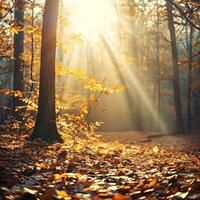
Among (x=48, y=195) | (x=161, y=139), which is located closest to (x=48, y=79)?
(x=48, y=195)

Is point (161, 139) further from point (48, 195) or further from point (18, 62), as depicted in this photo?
point (48, 195)

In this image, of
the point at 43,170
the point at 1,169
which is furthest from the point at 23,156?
the point at 1,169

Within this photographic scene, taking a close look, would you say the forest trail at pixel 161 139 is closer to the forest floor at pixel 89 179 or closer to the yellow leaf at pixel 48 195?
the forest floor at pixel 89 179

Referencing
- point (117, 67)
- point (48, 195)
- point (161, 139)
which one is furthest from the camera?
point (117, 67)

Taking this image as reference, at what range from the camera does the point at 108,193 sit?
493cm

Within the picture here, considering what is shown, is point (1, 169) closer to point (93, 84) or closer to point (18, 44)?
point (93, 84)

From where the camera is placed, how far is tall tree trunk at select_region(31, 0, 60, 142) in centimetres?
1172

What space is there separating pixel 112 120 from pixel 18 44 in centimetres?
2425

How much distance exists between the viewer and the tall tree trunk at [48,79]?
11719 millimetres

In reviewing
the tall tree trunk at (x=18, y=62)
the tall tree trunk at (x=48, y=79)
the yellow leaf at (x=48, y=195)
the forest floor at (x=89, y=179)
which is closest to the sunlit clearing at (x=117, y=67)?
the tall tree trunk at (x=18, y=62)

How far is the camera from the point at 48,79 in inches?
469

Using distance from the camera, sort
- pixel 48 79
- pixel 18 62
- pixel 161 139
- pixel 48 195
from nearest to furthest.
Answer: pixel 48 195, pixel 48 79, pixel 18 62, pixel 161 139

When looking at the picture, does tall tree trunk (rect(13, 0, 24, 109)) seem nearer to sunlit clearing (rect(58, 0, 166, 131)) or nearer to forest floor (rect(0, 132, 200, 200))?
forest floor (rect(0, 132, 200, 200))

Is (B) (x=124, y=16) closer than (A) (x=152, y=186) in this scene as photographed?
No
